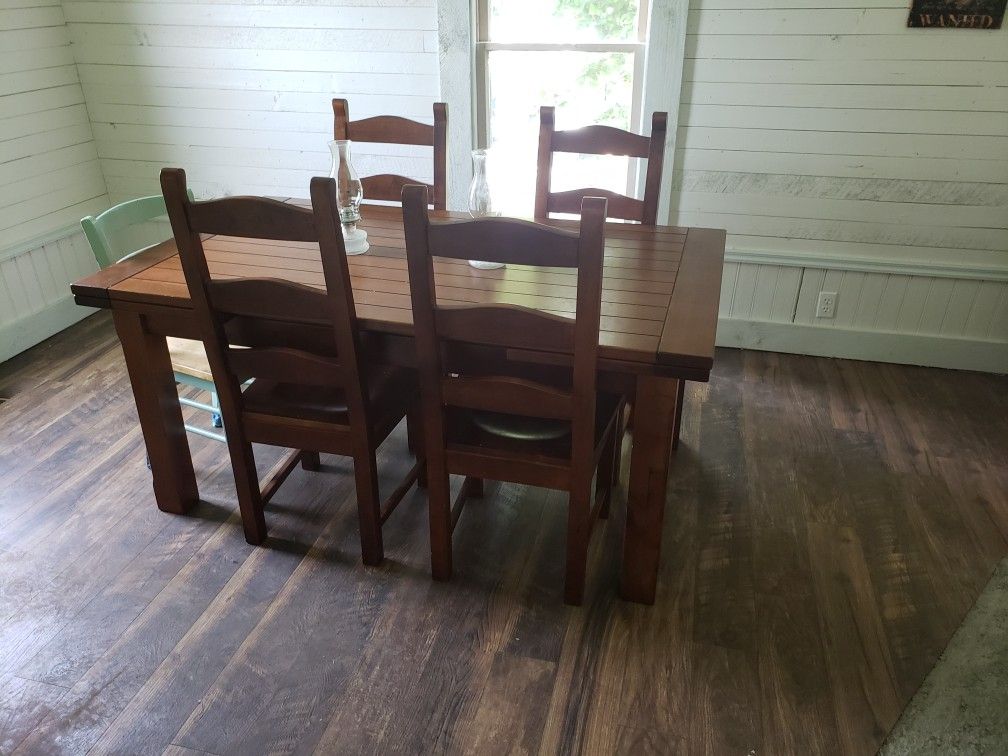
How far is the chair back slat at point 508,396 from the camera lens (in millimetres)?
1636

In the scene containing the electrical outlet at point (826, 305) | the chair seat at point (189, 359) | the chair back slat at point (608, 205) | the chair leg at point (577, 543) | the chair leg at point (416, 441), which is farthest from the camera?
the electrical outlet at point (826, 305)

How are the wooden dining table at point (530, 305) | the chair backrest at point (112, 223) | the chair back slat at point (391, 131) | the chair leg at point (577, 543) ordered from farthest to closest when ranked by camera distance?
1. the chair back slat at point (391, 131)
2. the chair backrest at point (112, 223)
3. the chair leg at point (577, 543)
4. the wooden dining table at point (530, 305)

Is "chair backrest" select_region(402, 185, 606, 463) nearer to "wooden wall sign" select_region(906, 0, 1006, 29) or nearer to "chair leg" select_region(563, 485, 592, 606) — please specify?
"chair leg" select_region(563, 485, 592, 606)

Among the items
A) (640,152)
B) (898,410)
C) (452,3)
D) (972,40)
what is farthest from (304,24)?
(898,410)

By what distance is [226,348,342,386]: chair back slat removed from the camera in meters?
1.78

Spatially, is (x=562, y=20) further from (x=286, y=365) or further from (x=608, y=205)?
(x=286, y=365)

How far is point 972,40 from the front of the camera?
257 cm

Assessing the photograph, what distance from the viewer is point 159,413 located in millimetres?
2088

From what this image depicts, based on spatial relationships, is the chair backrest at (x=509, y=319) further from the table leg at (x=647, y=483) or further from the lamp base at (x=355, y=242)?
the lamp base at (x=355, y=242)

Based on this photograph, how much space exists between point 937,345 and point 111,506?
3198mm

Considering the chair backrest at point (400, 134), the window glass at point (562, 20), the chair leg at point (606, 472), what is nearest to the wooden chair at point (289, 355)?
the chair leg at point (606, 472)

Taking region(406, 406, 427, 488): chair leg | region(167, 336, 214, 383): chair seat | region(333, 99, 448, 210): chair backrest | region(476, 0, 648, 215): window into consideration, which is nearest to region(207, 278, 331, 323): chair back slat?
region(167, 336, 214, 383): chair seat

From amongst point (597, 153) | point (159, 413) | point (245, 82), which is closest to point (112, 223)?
point (159, 413)

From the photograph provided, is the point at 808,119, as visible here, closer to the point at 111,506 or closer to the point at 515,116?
the point at 515,116
